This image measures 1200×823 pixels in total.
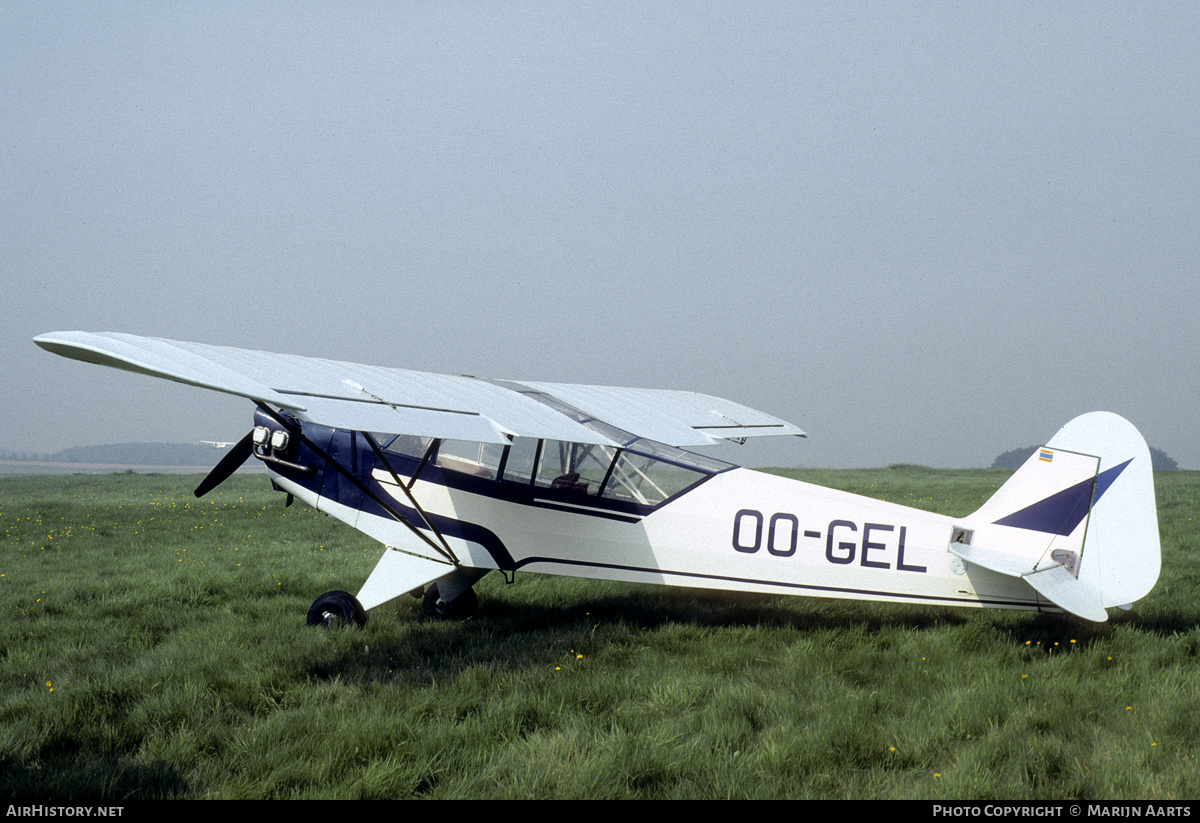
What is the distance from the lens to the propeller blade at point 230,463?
7.48m

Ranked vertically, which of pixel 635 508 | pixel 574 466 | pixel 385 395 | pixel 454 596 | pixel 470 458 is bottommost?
pixel 454 596

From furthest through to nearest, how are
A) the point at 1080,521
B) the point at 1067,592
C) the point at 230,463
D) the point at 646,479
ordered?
the point at 230,463
the point at 646,479
the point at 1080,521
the point at 1067,592

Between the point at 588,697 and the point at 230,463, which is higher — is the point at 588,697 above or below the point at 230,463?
below

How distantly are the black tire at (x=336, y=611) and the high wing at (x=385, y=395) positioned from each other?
6.39 feet

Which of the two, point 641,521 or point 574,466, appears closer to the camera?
point 641,521

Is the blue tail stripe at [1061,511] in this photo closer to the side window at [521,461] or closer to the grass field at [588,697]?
the grass field at [588,697]

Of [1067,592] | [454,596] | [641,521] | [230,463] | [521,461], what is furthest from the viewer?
[230,463]

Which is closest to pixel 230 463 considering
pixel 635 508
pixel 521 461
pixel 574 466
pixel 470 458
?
pixel 470 458

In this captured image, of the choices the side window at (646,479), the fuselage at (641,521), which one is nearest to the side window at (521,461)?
the fuselage at (641,521)

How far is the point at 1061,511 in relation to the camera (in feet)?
19.6

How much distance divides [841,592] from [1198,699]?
2.35 meters

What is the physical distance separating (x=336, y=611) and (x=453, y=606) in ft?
4.09

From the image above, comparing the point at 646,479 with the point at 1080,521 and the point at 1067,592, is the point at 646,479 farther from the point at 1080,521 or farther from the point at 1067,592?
the point at 1080,521
